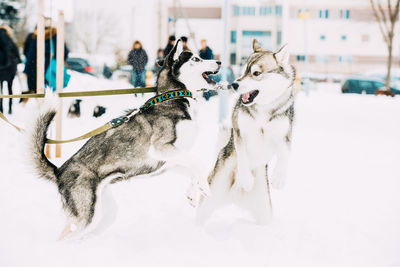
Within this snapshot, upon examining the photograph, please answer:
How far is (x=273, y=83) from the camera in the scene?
2.00m

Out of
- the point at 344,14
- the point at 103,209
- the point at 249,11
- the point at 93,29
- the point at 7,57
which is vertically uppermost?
the point at 344,14

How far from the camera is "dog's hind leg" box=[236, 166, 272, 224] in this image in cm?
232

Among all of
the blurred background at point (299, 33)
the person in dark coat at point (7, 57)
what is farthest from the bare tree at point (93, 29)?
the person in dark coat at point (7, 57)

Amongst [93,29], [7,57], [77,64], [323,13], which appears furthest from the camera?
[323,13]

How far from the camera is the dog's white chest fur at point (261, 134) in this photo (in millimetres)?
2096

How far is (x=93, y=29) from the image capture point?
82.4 feet

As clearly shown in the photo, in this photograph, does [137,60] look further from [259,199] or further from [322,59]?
[322,59]

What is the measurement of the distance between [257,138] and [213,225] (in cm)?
71

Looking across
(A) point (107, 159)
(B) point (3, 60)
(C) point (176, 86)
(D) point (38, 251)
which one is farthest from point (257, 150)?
(B) point (3, 60)

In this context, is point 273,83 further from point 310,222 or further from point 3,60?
point 3,60

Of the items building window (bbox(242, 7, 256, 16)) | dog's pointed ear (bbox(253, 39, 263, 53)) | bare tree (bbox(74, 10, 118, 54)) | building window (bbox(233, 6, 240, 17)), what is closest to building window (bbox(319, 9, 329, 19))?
building window (bbox(242, 7, 256, 16))

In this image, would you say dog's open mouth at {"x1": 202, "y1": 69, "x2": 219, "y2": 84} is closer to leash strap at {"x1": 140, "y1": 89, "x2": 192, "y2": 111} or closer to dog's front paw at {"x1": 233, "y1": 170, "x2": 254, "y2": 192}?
leash strap at {"x1": 140, "y1": 89, "x2": 192, "y2": 111}

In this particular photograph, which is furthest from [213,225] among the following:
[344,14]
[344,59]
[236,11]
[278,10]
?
[344,59]

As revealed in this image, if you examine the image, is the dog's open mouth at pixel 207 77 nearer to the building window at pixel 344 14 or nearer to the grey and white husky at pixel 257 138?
the grey and white husky at pixel 257 138
